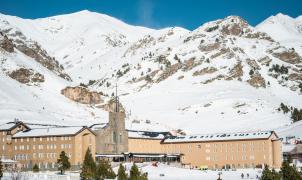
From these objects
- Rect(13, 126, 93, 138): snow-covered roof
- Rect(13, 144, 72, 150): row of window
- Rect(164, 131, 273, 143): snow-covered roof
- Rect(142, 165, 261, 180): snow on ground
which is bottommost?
→ Rect(142, 165, 261, 180): snow on ground

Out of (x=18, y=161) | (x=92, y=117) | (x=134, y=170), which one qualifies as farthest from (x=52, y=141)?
(x=92, y=117)

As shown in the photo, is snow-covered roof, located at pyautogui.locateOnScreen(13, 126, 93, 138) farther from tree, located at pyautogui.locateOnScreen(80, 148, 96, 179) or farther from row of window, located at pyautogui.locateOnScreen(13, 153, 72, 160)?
tree, located at pyautogui.locateOnScreen(80, 148, 96, 179)

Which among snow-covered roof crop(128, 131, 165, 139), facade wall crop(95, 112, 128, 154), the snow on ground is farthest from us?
snow-covered roof crop(128, 131, 165, 139)

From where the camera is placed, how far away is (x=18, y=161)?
12038 cm

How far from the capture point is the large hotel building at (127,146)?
118 m

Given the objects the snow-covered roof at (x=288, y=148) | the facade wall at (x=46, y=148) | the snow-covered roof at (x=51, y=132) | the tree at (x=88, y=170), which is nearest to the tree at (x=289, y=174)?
the tree at (x=88, y=170)

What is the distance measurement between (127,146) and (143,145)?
6.23 meters

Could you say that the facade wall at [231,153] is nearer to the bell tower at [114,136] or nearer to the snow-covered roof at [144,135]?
the snow-covered roof at [144,135]

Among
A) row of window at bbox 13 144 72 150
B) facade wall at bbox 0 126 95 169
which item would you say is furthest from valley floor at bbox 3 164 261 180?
row of window at bbox 13 144 72 150

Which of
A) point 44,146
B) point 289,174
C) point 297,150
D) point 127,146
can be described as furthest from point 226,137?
point 289,174

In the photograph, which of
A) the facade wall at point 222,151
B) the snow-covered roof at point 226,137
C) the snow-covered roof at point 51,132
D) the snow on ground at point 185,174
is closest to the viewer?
the snow on ground at point 185,174

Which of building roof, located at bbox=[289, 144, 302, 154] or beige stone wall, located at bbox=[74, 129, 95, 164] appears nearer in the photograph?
beige stone wall, located at bbox=[74, 129, 95, 164]

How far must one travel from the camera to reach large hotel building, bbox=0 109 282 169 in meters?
118

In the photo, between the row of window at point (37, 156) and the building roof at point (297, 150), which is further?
the building roof at point (297, 150)
